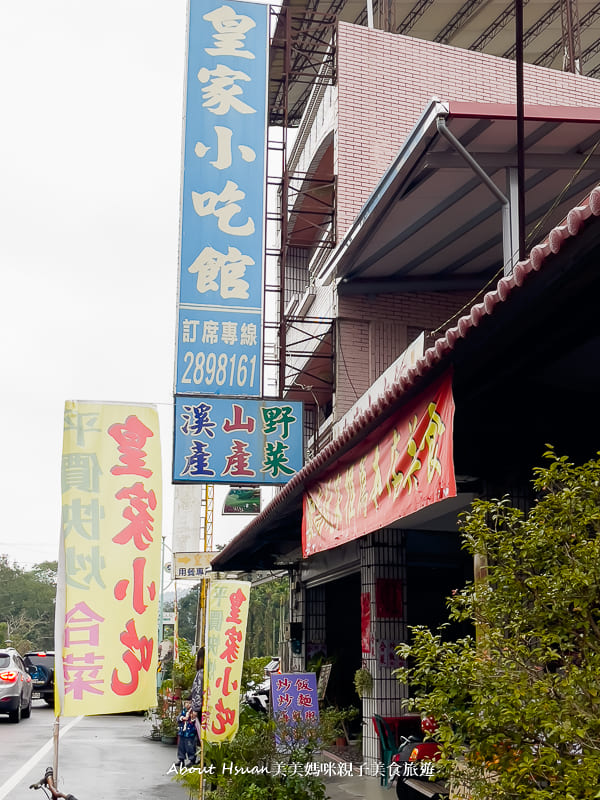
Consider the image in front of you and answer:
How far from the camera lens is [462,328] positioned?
17.6 ft

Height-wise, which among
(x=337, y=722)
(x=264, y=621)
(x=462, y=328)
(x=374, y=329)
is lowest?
(x=264, y=621)

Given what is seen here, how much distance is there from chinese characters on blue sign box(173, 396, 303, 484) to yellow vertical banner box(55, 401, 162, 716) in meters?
6.46

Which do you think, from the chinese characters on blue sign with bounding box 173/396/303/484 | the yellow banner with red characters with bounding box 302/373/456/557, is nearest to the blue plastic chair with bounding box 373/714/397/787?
the yellow banner with red characters with bounding box 302/373/456/557

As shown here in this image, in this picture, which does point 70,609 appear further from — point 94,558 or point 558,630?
point 558,630

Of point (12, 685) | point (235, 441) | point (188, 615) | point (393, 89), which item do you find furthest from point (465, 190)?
point (188, 615)

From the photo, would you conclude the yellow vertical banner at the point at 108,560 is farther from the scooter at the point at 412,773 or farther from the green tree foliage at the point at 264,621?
the green tree foliage at the point at 264,621

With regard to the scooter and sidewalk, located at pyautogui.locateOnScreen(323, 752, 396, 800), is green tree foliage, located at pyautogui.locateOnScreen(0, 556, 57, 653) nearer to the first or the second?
sidewalk, located at pyautogui.locateOnScreen(323, 752, 396, 800)

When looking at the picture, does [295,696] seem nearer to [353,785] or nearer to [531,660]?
[353,785]

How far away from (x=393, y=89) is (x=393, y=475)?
12.0 metres

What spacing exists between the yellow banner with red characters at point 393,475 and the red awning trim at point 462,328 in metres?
0.15

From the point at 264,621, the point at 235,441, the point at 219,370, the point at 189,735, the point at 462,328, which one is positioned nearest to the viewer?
the point at 462,328

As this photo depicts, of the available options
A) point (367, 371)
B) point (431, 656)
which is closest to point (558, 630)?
point (431, 656)

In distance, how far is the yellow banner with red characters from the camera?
6375 mm

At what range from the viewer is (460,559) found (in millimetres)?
15305
